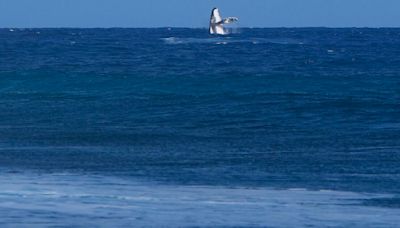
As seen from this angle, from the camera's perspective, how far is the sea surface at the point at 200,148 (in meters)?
13.6

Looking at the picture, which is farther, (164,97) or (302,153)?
(164,97)

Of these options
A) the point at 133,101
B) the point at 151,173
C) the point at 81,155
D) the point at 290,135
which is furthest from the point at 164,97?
the point at 151,173

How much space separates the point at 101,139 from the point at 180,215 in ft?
28.0

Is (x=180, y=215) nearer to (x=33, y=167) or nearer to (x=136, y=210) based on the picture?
(x=136, y=210)

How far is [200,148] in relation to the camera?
1997 cm

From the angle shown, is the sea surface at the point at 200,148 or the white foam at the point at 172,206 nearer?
the white foam at the point at 172,206

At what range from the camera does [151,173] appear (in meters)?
16.6

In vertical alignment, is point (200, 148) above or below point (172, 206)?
above
